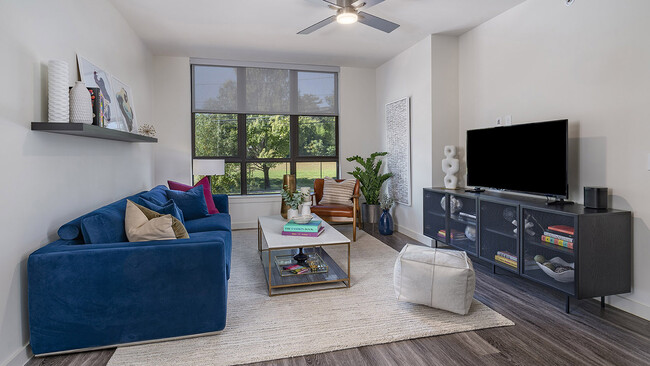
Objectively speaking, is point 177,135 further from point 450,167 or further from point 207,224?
point 450,167

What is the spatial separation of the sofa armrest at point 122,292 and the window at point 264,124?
3659 millimetres

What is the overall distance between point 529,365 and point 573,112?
84.1 inches

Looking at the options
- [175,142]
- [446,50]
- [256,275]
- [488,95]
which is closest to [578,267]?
[488,95]

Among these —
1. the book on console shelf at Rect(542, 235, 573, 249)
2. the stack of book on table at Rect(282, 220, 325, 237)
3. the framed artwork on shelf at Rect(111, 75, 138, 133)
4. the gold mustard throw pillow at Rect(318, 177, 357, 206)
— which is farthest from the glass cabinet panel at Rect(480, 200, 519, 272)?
the framed artwork on shelf at Rect(111, 75, 138, 133)

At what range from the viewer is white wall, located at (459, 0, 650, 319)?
2568 mm

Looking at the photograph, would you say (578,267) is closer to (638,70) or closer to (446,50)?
(638,70)

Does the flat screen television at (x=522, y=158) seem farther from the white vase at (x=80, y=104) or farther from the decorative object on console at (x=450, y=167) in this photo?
the white vase at (x=80, y=104)

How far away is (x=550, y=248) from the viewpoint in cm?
276

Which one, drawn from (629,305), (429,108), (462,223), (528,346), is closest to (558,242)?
(629,305)

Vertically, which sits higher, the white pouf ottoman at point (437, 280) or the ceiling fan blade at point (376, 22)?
the ceiling fan blade at point (376, 22)

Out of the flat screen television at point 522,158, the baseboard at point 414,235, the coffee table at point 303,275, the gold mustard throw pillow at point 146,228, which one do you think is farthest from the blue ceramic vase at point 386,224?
the gold mustard throw pillow at point 146,228

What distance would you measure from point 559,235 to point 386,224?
274 cm

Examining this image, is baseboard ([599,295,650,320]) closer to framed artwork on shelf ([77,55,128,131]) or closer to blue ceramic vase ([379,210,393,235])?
blue ceramic vase ([379,210,393,235])

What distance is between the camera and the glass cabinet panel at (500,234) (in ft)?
10.2
